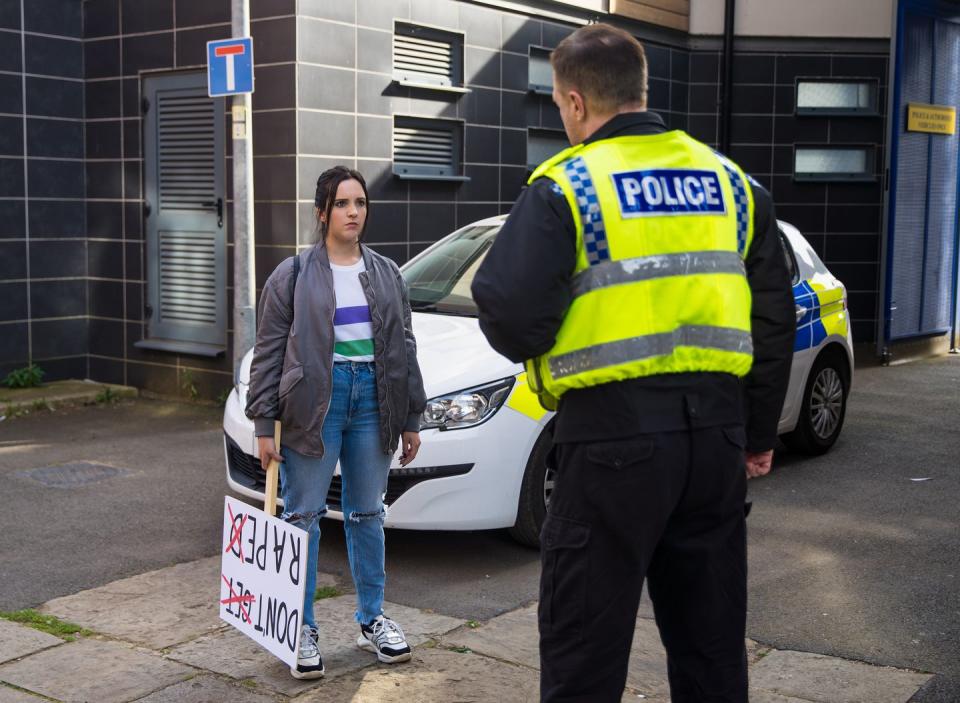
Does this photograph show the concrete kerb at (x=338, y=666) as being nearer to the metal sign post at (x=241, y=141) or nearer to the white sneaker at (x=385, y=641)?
the white sneaker at (x=385, y=641)

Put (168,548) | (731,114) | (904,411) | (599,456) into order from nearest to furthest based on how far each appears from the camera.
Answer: (599,456) < (168,548) < (904,411) < (731,114)

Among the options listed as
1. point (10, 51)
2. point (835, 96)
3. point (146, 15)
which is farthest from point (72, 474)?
point (835, 96)

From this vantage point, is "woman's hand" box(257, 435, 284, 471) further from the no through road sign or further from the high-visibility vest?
the no through road sign

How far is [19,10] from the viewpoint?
35.2ft

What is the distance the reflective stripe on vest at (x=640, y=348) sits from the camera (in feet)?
9.73

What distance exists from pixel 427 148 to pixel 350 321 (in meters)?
6.72

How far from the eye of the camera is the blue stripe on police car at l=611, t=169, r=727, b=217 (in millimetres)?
2994

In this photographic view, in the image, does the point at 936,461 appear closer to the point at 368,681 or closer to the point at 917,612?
the point at 917,612

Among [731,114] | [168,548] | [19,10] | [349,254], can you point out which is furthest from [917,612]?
[731,114]

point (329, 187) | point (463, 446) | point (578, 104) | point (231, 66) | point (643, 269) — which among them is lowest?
point (463, 446)

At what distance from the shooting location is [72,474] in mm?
8078

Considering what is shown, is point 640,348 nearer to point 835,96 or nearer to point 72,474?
point 72,474

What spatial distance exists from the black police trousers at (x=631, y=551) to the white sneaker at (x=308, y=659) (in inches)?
66.2

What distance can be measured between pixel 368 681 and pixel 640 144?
2.39 meters
